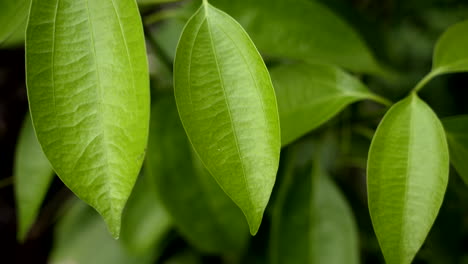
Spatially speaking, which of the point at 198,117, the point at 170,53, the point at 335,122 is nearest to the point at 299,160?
the point at 335,122

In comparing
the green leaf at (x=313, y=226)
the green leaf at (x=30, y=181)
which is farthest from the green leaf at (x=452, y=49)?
the green leaf at (x=30, y=181)

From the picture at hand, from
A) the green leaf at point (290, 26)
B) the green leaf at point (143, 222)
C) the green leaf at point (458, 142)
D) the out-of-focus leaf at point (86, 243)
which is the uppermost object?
the green leaf at point (290, 26)

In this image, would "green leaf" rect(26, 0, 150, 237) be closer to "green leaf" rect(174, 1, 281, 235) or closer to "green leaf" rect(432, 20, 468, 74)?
"green leaf" rect(174, 1, 281, 235)

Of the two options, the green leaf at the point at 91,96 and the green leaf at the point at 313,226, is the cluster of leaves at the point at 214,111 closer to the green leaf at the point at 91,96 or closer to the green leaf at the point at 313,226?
the green leaf at the point at 91,96

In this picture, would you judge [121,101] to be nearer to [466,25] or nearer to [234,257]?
[466,25]

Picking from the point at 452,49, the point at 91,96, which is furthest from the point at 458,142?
the point at 91,96

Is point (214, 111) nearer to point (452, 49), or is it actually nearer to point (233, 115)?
point (233, 115)

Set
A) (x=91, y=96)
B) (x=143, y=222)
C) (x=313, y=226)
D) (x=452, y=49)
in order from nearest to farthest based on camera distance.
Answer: (x=91, y=96) < (x=452, y=49) < (x=313, y=226) < (x=143, y=222)
